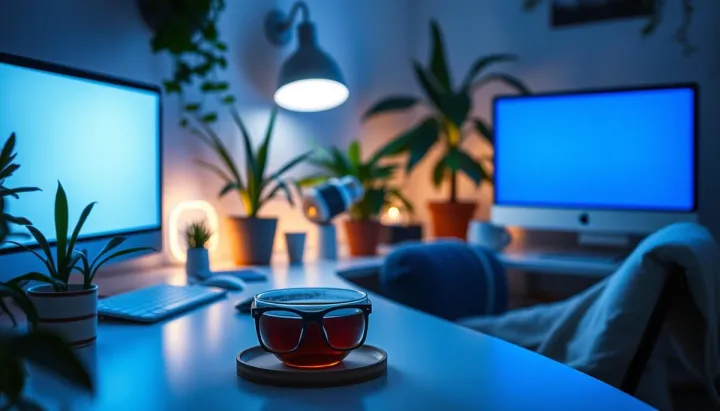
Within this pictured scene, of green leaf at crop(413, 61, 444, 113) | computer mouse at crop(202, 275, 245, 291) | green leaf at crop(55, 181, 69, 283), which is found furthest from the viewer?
green leaf at crop(413, 61, 444, 113)

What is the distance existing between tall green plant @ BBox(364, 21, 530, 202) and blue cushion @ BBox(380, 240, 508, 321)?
56 centimetres

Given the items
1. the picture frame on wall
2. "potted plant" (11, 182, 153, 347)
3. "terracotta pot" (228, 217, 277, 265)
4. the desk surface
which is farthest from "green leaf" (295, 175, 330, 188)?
"potted plant" (11, 182, 153, 347)

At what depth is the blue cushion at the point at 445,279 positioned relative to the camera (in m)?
1.90

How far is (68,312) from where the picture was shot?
1.02 meters

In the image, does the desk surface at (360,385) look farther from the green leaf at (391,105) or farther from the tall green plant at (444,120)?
the green leaf at (391,105)

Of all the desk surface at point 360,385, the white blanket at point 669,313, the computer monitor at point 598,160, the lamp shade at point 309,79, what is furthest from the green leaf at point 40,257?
the computer monitor at point 598,160

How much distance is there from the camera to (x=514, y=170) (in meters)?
2.50

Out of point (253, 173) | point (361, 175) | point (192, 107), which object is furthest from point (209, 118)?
point (361, 175)

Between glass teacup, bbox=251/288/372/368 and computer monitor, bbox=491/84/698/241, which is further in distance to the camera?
computer monitor, bbox=491/84/698/241

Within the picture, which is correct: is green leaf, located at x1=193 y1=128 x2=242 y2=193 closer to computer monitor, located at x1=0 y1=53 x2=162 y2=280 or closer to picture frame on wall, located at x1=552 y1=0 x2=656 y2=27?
computer monitor, located at x1=0 y1=53 x2=162 y2=280

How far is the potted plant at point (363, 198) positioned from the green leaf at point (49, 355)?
196 cm

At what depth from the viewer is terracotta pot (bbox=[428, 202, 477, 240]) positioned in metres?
2.67

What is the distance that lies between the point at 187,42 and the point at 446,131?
111 centimetres

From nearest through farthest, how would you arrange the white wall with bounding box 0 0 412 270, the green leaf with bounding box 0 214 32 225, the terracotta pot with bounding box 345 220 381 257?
1. the green leaf with bounding box 0 214 32 225
2. the white wall with bounding box 0 0 412 270
3. the terracotta pot with bounding box 345 220 381 257
